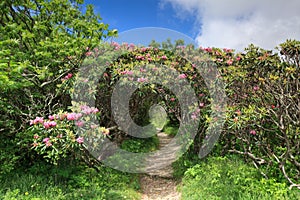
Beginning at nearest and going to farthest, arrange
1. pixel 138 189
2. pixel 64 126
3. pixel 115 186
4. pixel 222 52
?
pixel 64 126 → pixel 115 186 → pixel 138 189 → pixel 222 52

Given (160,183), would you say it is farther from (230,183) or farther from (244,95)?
(244,95)

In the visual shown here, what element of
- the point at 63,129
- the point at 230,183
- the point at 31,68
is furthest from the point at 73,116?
the point at 230,183

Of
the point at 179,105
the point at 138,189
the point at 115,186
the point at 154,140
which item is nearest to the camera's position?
the point at 115,186

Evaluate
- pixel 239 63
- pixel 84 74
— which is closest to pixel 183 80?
pixel 239 63

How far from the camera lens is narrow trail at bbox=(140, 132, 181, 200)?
499cm

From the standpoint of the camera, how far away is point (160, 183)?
5617 mm

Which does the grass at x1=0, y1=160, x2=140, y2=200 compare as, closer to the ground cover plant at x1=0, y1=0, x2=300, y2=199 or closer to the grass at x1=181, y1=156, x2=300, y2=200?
the ground cover plant at x1=0, y1=0, x2=300, y2=199

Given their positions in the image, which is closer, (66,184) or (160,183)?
(66,184)

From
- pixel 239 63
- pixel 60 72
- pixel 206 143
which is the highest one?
pixel 239 63

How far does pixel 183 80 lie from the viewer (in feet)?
19.8

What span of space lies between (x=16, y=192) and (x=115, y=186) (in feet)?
Answer: 5.92

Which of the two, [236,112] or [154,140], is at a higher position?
[236,112]

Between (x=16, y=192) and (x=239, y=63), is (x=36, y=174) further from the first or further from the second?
(x=239, y=63)

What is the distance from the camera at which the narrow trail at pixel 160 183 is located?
499cm
